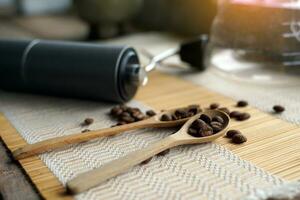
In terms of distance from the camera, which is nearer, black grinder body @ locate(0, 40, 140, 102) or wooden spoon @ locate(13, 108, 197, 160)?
wooden spoon @ locate(13, 108, 197, 160)

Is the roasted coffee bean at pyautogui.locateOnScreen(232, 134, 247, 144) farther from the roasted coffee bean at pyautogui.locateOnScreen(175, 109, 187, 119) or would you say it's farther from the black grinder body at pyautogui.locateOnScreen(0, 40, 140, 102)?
the black grinder body at pyautogui.locateOnScreen(0, 40, 140, 102)

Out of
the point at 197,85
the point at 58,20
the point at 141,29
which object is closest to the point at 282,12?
the point at 197,85

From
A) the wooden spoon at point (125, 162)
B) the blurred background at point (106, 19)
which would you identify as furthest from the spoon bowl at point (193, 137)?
the blurred background at point (106, 19)

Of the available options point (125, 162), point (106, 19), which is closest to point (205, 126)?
point (125, 162)

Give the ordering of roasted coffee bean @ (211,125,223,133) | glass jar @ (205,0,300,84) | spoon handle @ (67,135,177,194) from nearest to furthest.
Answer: spoon handle @ (67,135,177,194), roasted coffee bean @ (211,125,223,133), glass jar @ (205,0,300,84)

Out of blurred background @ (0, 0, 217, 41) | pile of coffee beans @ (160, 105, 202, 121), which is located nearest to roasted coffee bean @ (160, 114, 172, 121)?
pile of coffee beans @ (160, 105, 202, 121)

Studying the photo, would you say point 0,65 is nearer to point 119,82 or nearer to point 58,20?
point 119,82
